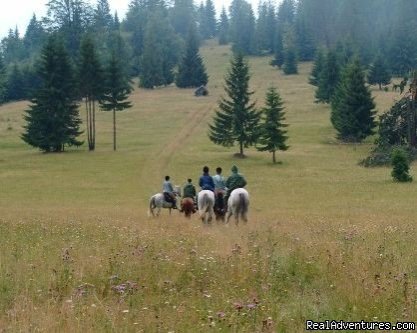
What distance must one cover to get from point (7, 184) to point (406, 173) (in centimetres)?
3269

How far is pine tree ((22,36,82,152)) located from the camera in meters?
68.6

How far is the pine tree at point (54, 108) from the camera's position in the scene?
6856 centimetres

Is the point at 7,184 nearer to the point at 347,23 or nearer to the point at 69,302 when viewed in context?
the point at 69,302

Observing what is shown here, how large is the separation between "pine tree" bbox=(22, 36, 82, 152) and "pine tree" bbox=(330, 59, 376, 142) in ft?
102

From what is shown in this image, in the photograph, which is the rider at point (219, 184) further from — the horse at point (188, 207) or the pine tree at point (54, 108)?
Answer: the pine tree at point (54, 108)

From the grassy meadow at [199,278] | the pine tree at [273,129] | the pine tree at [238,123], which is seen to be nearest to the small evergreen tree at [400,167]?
the pine tree at [273,129]

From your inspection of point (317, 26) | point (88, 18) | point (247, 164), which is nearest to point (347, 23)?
point (317, 26)

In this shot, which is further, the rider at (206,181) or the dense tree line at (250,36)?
the dense tree line at (250,36)

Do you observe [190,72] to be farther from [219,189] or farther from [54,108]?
[219,189]

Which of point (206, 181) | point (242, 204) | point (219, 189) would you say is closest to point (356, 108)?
point (219, 189)

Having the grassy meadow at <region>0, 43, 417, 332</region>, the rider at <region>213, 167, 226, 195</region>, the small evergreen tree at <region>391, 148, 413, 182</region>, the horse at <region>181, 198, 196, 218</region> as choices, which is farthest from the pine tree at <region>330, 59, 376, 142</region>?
the grassy meadow at <region>0, 43, 417, 332</region>

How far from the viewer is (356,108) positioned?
70.0m

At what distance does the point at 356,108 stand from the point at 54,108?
117 feet

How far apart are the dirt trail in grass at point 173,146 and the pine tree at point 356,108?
1924cm
